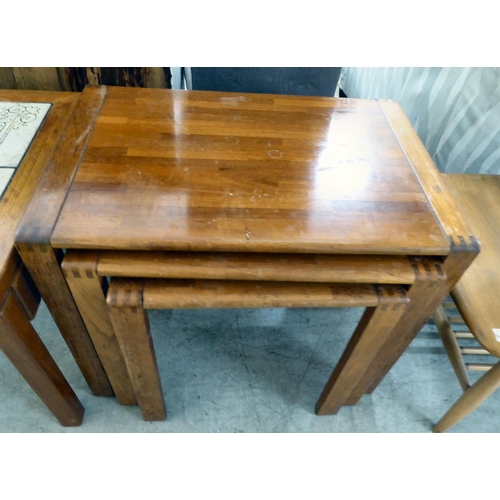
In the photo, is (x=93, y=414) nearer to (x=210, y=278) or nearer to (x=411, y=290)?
(x=210, y=278)

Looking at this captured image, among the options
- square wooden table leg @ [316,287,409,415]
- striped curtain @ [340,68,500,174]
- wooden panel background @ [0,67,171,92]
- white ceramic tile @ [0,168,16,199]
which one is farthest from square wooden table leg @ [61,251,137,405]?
striped curtain @ [340,68,500,174]

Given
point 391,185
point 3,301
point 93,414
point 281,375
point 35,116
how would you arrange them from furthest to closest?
1. point 281,375
2. point 93,414
3. point 35,116
4. point 391,185
5. point 3,301

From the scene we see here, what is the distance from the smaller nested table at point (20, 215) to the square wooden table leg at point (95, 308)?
10cm

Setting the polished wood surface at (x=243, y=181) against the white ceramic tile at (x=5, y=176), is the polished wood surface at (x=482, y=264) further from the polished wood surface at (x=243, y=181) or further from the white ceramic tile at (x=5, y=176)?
the white ceramic tile at (x=5, y=176)

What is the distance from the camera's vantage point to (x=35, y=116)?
36.5 inches

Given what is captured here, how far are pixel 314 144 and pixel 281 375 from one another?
0.70 meters

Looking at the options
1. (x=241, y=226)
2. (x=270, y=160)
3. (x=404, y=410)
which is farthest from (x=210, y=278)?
(x=404, y=410)

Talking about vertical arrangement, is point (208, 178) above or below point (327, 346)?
above

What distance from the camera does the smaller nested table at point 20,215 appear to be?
69 cm

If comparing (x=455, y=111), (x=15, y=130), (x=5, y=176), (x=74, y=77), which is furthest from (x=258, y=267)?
(x=455, y=111)

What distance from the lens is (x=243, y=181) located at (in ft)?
2.45

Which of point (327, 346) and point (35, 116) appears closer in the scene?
point (35, 116)

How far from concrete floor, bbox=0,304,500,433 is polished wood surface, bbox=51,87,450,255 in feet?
2.08

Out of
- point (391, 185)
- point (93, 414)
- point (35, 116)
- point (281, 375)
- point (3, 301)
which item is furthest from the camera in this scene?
point (281, 375)
